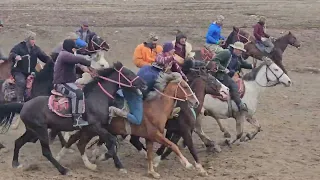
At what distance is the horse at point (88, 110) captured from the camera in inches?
431

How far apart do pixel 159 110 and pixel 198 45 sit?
13.5 meters

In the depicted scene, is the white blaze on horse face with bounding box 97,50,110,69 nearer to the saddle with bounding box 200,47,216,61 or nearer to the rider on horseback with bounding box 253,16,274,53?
the saddle with bounding box 200,47,216,61

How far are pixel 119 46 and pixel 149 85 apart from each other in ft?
44.2

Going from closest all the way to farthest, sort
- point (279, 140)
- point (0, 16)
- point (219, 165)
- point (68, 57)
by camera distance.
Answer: point (68, 57), point (219, 165), point (279, 140), point (0, 16)

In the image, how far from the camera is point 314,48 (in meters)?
23.9

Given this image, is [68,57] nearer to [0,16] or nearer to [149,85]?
[149,85]

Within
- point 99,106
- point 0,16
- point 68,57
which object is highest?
point 68,57

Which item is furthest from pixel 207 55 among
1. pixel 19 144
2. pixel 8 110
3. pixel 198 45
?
pixel 198 45

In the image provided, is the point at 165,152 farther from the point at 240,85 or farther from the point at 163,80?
the point at 240,85

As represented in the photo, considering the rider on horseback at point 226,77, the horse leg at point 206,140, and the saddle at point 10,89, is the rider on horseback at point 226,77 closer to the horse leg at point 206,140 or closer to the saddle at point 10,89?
the horse leg at point 206,140

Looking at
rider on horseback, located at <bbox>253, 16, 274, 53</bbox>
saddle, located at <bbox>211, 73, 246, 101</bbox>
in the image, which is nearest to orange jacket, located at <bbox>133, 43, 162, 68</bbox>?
saddle, located at <bbox>211, 73, 246, 101</bbox>

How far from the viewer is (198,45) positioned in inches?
957

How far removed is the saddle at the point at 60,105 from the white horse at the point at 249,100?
291 centimetres

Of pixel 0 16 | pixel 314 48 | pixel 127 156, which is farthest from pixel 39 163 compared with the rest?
pixel 0 16
